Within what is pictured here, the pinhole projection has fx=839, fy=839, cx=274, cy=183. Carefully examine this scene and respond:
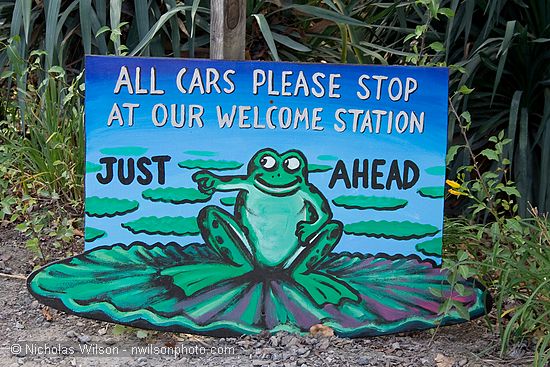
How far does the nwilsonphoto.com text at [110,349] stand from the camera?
7.36 ft

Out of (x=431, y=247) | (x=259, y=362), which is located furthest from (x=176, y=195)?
(x=431, y=247)

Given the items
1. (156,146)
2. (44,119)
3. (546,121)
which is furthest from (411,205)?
(44,119)

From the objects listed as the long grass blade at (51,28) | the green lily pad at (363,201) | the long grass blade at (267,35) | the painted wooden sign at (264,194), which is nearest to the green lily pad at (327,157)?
the painted wooden sign at (264,194)

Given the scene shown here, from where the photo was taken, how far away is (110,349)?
2.27 m

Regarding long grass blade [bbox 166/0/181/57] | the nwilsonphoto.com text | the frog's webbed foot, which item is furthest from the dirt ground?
long grass blade [bbox 166/0/181/57]

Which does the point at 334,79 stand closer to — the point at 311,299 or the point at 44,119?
the point at 311,299

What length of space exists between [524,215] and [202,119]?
4.52 feet

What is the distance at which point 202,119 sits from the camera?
7.69ft

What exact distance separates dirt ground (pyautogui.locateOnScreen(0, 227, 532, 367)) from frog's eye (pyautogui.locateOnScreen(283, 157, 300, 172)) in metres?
0.46

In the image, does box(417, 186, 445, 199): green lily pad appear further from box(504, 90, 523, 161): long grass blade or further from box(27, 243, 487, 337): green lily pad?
box(504, 90, 523, 161): long grass blade

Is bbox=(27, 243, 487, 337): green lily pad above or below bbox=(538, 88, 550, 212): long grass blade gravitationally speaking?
below

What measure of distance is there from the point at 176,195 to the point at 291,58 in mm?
1149

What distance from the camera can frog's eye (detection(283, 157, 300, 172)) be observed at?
2354mm

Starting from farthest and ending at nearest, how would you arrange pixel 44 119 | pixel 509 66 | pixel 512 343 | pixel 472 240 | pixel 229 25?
1. pixel 509 66
2. pixel 44 119
3. pixel 472 240
4. pixel 229 25
5. pixel 512 343
